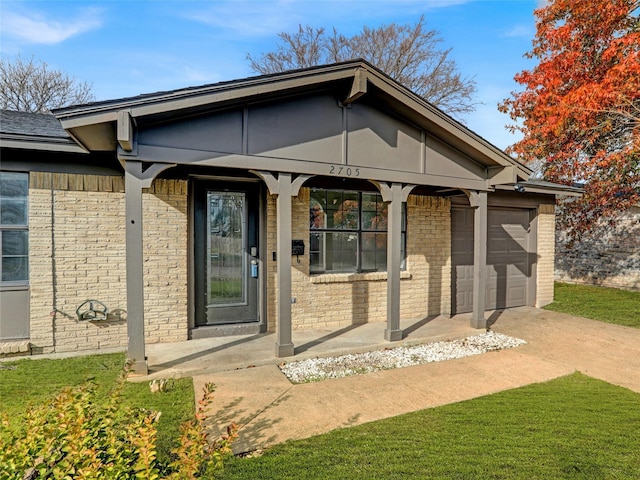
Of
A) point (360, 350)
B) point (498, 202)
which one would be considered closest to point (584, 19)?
point (498, 202)

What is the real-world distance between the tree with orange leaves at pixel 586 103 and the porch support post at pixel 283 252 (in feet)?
24.0

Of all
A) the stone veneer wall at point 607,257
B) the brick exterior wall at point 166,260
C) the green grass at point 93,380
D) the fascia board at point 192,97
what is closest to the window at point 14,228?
the green grass at point 93,380

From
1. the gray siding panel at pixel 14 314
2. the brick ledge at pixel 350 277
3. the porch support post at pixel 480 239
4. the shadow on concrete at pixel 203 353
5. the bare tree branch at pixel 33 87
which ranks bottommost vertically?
the shadow on concrete at pixel 203 353

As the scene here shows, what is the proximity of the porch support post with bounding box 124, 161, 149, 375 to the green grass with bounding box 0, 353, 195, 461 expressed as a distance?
53cm

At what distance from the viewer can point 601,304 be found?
9.05 metres

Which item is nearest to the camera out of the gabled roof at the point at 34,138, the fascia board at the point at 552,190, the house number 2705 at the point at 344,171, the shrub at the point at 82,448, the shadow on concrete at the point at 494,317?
the shrub at the point at 82,448

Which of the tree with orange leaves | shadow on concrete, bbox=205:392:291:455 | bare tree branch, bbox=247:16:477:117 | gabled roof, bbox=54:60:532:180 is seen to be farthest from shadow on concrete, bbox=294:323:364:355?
bare tree branch, bbox=247:16:477:117

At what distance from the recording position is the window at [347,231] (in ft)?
21.1

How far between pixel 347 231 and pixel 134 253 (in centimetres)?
366

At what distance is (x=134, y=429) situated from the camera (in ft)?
6.37

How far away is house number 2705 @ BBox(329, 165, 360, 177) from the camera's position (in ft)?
16.4

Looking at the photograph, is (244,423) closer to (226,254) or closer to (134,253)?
(134,253)

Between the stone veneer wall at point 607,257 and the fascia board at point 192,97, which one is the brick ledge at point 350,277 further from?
the stone veneer wall at point 607,257

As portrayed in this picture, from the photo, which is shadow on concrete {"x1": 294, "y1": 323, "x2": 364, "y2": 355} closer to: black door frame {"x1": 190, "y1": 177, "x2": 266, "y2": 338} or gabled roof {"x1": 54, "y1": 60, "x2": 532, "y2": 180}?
black door frame {"x1": 190, "y1": 177, "x2": 266, "y2": 338}
